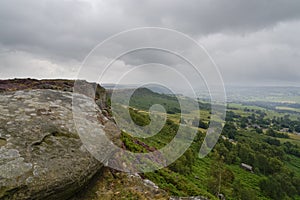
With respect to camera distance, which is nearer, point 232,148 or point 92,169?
point 92,169

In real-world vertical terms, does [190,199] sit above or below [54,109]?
below

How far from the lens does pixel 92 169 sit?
727 cm

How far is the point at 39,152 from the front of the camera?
656 centimetres

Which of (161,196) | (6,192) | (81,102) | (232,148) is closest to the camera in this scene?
(6,192)

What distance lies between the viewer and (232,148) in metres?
104

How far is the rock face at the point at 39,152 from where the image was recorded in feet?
18.8

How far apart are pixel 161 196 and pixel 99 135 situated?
10.8 ft

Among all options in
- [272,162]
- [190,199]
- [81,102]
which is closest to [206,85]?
[190,199]

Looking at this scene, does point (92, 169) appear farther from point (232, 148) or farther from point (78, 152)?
point (232, 148)

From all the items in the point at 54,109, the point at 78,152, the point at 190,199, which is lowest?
the point at 190,199

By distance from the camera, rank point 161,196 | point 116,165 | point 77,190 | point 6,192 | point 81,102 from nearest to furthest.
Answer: point 6,192
point 77,190
point 161,196
point 116,165
point 81,102

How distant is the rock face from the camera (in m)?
5.74

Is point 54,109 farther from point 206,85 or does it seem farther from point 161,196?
point 206,85

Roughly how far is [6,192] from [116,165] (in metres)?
4.35
